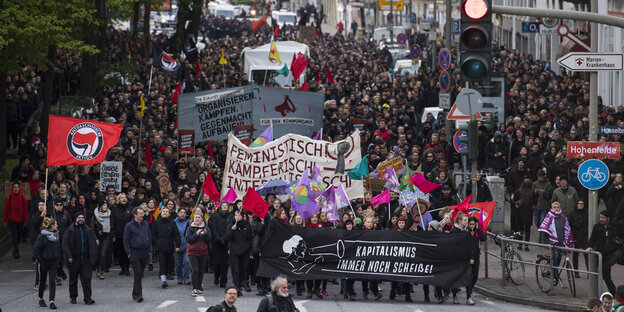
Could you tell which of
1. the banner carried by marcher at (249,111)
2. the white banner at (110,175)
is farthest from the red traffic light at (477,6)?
the banner carried by marcher at (249,111)

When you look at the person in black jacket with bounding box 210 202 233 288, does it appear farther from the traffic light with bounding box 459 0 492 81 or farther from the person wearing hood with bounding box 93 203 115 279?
the traffic light with bounding box 459 0 492 81

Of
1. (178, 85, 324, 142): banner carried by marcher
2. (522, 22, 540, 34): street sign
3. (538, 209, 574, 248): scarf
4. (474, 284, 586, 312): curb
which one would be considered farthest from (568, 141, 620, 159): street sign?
(522, 22, 540, 34): street sign

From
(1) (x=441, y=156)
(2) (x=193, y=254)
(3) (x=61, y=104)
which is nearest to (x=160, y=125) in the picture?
(3) (x=61, y=104)

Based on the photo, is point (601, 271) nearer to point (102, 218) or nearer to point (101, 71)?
point (102, 218)

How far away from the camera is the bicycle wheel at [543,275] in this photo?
18.6 m

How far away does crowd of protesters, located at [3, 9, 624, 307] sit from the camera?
18719 millimetres

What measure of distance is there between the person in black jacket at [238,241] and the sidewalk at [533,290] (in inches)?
148

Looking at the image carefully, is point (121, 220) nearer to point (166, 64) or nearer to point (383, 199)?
point (383, 199)

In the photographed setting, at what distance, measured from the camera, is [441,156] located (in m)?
25.5

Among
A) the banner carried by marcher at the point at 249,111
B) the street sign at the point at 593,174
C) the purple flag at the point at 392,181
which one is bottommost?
the purple flag at the point at 392,181

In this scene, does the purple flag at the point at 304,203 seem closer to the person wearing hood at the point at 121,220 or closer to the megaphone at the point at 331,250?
the megaphone at the point at 331,250

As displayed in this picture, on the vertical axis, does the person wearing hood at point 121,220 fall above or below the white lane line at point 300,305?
above

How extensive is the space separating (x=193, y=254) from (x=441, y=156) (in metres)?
8.11

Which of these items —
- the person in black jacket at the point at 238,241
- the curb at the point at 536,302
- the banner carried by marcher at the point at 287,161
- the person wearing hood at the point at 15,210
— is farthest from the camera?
the person wearing hood at the point at 15,210
